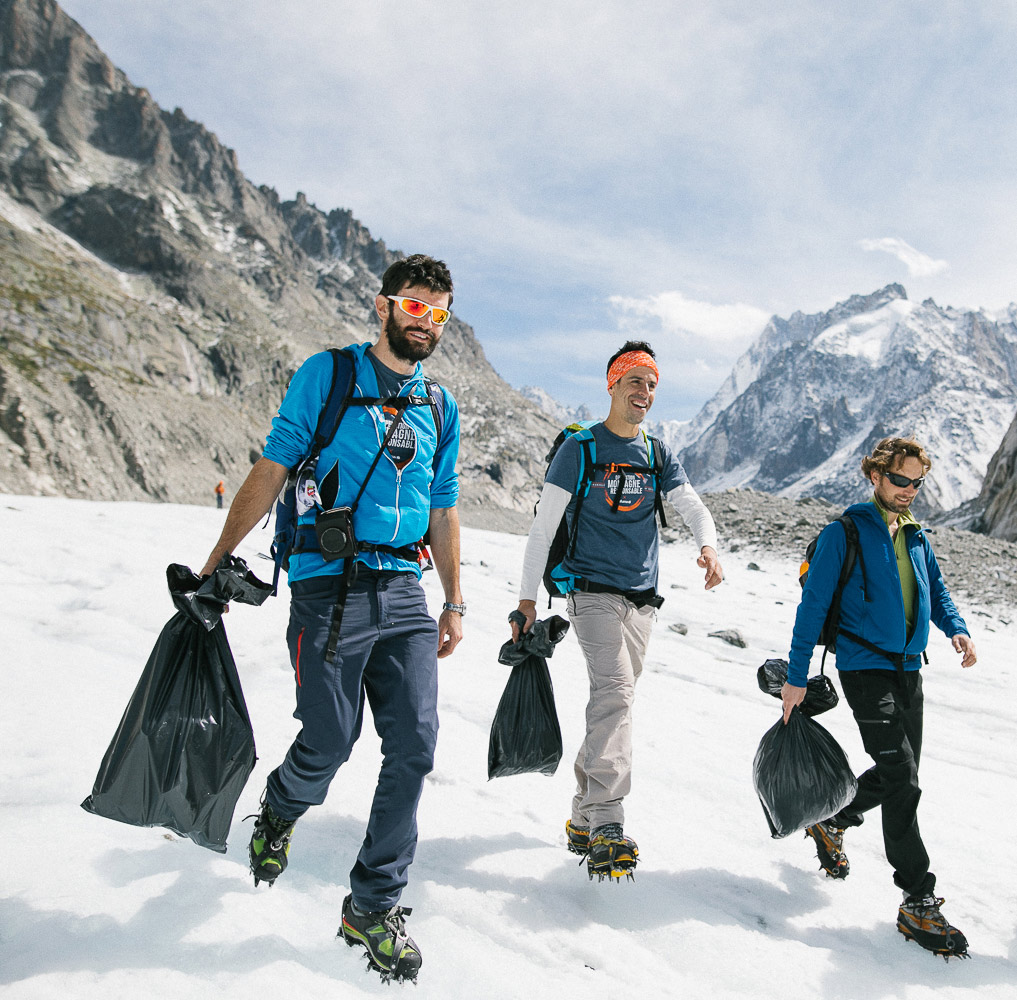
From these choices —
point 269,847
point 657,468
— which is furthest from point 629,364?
point 269,847

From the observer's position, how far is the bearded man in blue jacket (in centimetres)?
269

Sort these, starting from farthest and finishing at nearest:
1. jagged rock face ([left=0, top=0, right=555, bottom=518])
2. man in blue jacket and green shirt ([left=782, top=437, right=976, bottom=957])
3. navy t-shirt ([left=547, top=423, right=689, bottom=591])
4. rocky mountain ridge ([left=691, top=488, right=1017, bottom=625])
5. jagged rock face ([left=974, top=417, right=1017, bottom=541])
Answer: jagged rock face ([left=0, top=0, right=555, bottom=518]) → jagged rock face ([left=974, top=417, right=1017, bottom=541]) → rocky mountain ridge ([left=691, top=488, right=1017, bottom=625]) → navy t-shirt ([left=547, top=423, right=689, bottom=591]) → man in blue jacket and green shirt ([left=782, top=437, right=976, bottom=957])

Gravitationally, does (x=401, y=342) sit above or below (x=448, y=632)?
above

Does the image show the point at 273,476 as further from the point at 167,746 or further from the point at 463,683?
the point at 463,683

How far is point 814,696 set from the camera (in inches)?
147

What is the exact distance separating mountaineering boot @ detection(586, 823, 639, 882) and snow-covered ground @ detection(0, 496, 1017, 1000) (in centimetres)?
14

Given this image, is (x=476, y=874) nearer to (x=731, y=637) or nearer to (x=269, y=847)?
(x=269, y=847)

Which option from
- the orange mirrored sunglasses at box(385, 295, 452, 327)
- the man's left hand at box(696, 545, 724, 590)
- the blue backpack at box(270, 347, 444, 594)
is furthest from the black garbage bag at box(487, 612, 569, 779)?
the orange mirrored sunglasses at box(385, 295, 452, 327)

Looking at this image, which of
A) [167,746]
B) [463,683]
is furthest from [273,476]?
[463,683]

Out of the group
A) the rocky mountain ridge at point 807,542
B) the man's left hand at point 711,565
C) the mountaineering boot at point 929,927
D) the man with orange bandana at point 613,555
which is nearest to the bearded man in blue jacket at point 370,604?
the man with orange bandana at point 613,555

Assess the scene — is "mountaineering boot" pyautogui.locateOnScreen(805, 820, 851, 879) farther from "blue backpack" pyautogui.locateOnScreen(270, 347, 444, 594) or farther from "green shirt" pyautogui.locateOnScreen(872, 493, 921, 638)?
"blue backpack" pyautogui.locateOnScreen(270, 347, 444, 594)

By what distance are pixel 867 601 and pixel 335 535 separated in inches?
112

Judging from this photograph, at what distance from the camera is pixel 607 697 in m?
3.63

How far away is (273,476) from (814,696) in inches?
123
